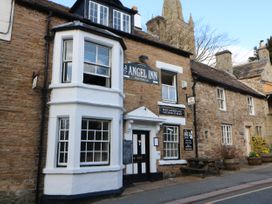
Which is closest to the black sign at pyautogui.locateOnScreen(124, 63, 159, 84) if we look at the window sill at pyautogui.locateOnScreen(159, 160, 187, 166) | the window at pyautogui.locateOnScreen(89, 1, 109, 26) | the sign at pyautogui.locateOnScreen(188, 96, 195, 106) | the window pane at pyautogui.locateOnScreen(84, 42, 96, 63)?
the window pane at pyautogui.locateOnScreen(84, 42, 96, 63)

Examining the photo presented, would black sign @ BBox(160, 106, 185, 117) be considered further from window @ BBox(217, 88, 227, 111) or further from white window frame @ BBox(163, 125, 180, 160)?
window @ BBox(217, 88, 227, 111)

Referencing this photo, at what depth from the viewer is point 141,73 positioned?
12.0 meters

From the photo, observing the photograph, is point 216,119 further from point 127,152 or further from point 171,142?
point 127,152

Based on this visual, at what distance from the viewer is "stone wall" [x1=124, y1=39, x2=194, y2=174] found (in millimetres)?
11469

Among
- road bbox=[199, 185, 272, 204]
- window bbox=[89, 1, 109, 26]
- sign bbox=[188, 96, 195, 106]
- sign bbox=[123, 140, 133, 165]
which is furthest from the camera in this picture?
sign bbox=[188, 96, 195, 106]

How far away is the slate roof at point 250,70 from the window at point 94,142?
1827cm

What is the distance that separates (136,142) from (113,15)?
255 inches

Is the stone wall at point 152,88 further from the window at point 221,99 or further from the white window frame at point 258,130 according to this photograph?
the white window frame at point 258,130

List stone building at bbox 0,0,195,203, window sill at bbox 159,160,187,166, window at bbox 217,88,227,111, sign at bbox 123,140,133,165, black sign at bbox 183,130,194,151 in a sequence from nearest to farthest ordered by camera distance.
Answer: stone building at bbox 0,0,195,203 < sign at bbox 123,140,133,165 < window sill at bbox 159,160,187,166 < black sign at bbox 183,130,194,151 < window at bbox 217,88,227,111

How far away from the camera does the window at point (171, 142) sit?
12.4 m

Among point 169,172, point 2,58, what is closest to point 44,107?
point 2,58

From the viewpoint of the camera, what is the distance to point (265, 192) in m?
8.79

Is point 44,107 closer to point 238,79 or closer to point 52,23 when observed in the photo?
point 52,23

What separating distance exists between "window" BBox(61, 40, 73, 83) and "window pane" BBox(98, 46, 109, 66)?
43.9 inches
